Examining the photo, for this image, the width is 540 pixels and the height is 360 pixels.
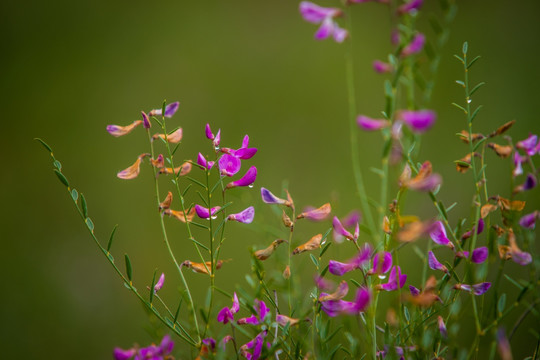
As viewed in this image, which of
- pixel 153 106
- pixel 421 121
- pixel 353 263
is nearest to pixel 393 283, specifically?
pixel 353 263

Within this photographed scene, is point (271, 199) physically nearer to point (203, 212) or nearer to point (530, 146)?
point (203, 212)

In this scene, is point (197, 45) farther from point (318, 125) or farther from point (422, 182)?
point (422, 182)

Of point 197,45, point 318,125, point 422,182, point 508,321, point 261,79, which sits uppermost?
point 422,182

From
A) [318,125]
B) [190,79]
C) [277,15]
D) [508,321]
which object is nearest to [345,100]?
[318,125]

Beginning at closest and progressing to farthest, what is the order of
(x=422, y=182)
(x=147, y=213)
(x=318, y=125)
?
(x=422, y=182) → (x=147, y=213) → (x=318, y=125)

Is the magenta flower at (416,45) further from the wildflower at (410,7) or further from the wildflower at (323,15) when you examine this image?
the wildflower at (323,15)

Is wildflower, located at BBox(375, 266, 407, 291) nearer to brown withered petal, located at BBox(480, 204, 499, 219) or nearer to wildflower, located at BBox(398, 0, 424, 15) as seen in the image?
brown withered petal, located at BBox(480, 204, 499, 219)

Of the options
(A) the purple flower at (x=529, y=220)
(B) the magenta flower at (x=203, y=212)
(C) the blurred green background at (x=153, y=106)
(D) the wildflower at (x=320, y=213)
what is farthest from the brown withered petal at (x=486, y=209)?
(C) the blurred green background at (x=153, y=106)
